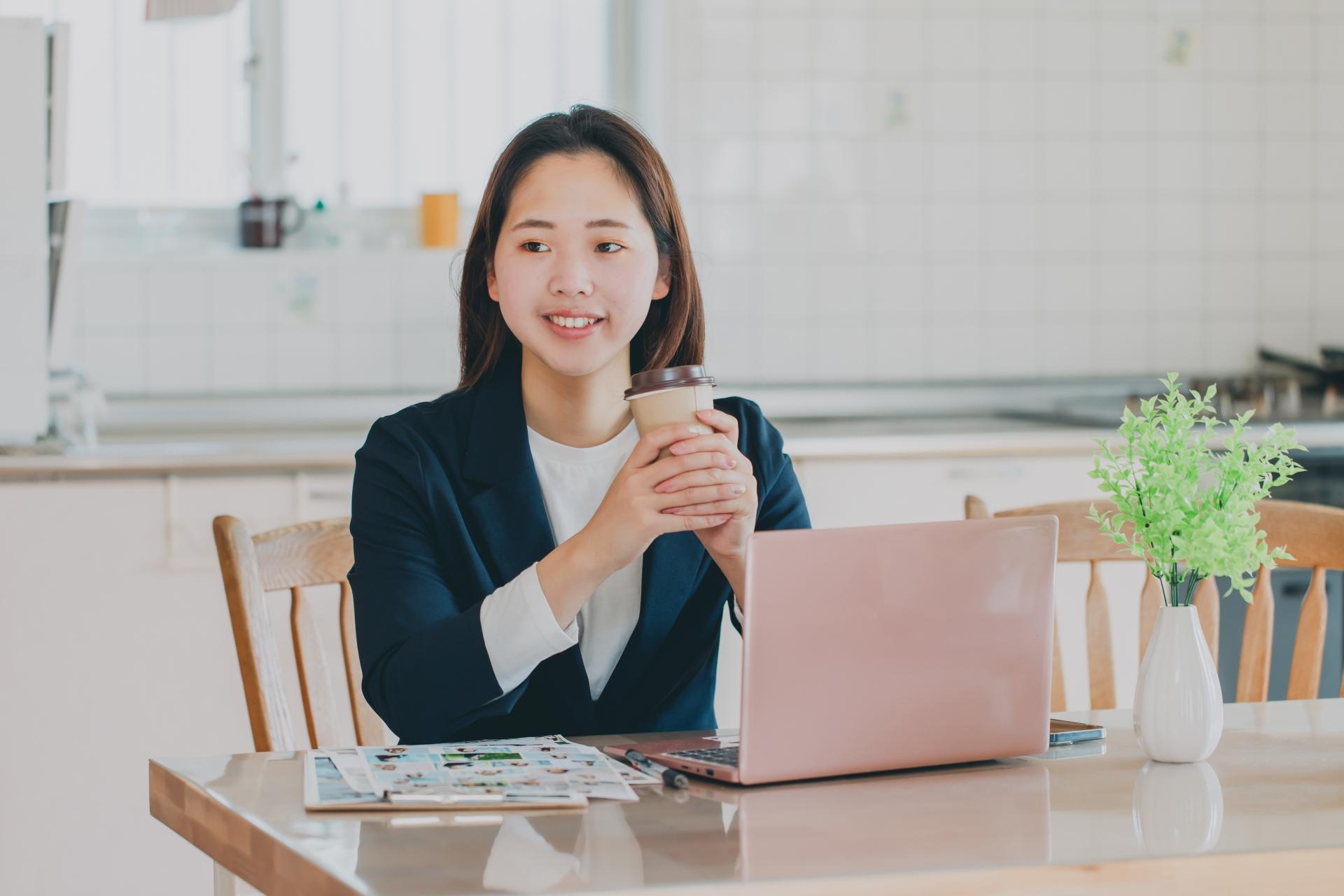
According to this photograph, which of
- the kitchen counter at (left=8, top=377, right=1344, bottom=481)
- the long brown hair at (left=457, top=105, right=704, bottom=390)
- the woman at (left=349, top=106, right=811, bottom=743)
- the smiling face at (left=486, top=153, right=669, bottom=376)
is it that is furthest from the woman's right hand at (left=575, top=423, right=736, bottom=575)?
the kitchen counter at (left=8, top=377, right=1344, bottom=481)

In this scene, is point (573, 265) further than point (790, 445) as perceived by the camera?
No

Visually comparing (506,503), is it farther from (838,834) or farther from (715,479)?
(838,834)

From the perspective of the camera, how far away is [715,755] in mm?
1081

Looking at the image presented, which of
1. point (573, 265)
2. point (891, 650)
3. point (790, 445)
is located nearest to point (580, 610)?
point (573, 265)

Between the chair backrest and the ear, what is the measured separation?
0.39 m

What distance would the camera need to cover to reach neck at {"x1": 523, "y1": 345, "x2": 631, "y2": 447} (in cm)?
153

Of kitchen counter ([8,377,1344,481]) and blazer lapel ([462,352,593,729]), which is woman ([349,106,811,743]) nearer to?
blazer lapel ([462,352,593,729])

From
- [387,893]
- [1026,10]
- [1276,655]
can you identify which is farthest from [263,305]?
[387,893]

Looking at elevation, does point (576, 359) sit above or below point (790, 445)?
above

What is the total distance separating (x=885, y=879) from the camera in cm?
80

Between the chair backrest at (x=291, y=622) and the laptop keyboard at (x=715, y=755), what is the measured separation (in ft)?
1.36

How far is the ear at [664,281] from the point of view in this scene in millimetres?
1547

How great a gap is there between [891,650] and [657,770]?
187 millimetres

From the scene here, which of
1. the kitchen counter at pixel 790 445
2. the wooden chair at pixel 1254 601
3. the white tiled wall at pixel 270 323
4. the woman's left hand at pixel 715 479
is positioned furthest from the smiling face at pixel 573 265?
the white tiled wall at pixel 270 323
